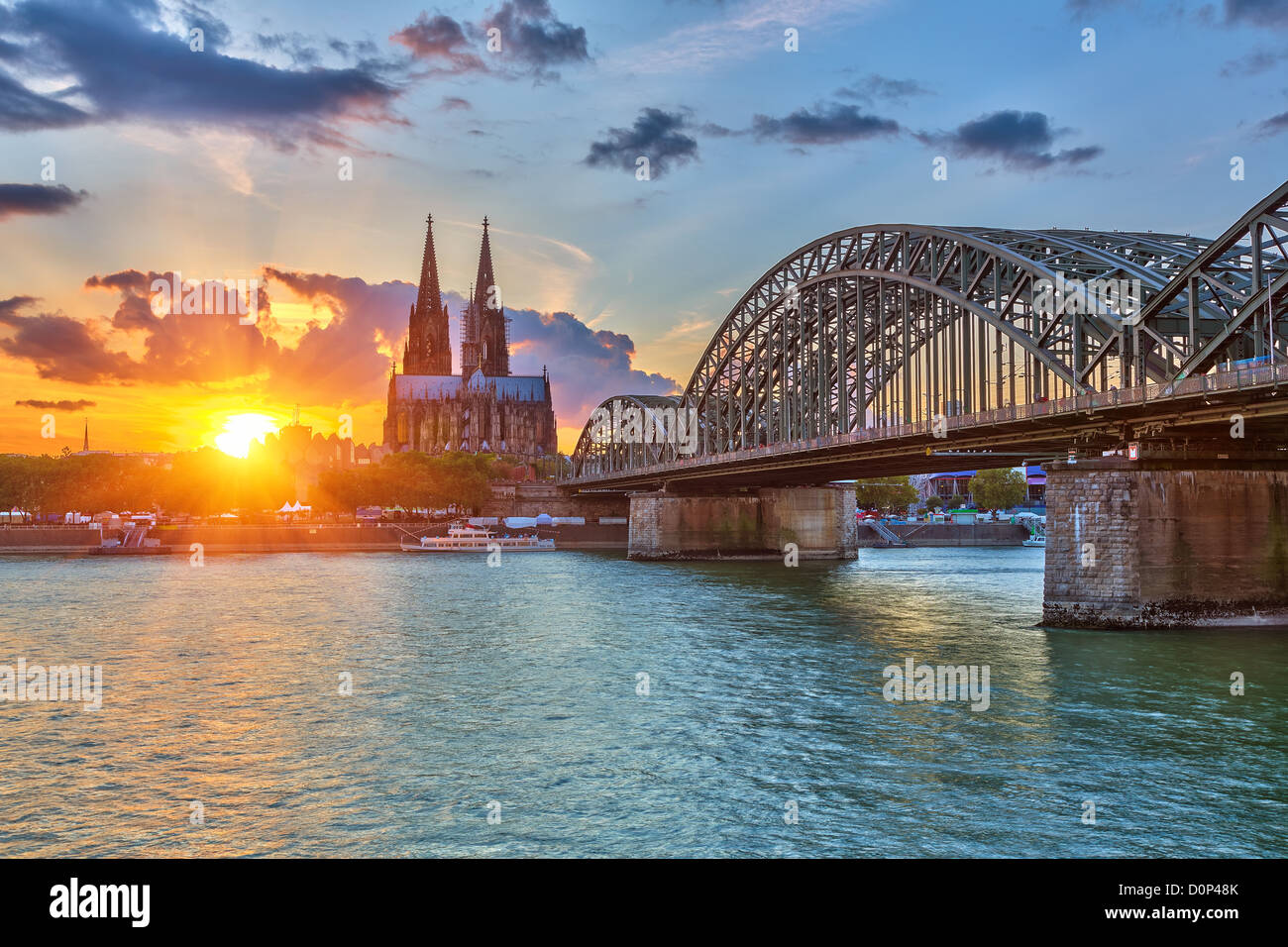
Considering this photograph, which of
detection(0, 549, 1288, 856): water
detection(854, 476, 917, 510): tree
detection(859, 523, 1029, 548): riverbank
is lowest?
detection(0, 549, 1288, 856): water

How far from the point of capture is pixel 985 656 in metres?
35.5

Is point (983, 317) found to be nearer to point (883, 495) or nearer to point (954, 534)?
point (954, 534)

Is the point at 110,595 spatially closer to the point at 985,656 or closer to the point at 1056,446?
the point at 985,656

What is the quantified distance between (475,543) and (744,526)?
32.7 meters

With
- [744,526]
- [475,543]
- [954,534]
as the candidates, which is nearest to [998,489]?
[954,534]

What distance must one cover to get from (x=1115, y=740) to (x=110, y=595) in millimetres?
55249

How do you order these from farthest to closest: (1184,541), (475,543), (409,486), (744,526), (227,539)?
(409,486) → (475,543) → (227,539) → (744,526) → (1184,541)

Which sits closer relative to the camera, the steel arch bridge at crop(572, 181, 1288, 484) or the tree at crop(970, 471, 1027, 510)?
the steel arch bridge at crop(572, 181, 1288, 484)

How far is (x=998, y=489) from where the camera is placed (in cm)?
18812

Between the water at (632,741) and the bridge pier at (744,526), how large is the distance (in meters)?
53.8

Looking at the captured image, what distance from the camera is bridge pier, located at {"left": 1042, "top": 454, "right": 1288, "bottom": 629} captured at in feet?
127

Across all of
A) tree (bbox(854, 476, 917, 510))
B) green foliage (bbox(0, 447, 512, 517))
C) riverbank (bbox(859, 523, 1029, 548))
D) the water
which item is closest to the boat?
green foliage (bbox(0, 447, 512, 517))

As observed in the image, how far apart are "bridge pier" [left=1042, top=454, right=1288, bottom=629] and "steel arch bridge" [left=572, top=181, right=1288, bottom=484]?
433 centimetres

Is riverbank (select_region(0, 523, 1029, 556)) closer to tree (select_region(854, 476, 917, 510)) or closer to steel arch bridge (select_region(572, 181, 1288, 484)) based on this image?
steel arch bridge (select_region(572, 181, 1288, 484))
